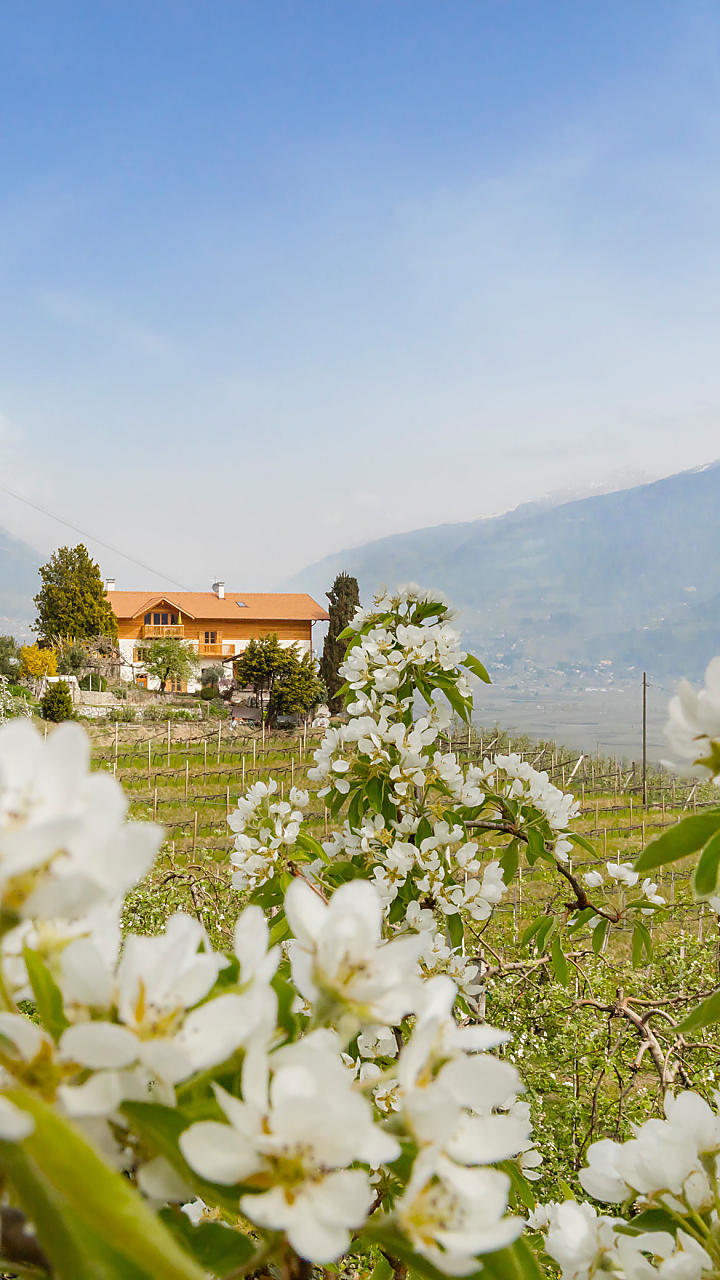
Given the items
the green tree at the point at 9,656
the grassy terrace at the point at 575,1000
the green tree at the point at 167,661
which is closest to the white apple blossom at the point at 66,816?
the grassy terrace at the point at 575,1000

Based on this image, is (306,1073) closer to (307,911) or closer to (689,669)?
(307,911)

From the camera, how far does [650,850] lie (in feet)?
1.87

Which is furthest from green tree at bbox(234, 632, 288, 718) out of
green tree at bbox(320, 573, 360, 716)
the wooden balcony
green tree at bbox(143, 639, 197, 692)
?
the wooden balcony

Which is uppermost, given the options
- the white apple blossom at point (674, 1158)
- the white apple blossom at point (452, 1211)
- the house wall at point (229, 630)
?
the house wall at point (229, 630)

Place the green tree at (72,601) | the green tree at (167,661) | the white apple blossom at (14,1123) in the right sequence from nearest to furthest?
the white apple blossom at (14,1123)
the green tree at (167,661)
the green tree at (72,601)

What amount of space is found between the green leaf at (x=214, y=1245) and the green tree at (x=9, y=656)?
863 inches

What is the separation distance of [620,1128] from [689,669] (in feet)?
340

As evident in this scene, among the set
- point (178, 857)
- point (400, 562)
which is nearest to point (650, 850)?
point (178, 857)

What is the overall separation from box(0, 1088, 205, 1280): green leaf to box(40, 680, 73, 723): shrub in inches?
694

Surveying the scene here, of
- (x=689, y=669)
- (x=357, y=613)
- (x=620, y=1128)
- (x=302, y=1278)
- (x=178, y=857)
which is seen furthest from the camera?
(x=689, y=669)

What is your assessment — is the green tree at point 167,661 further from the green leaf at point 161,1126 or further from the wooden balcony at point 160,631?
the green leaf at point 161,1126

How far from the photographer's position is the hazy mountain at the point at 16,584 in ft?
476

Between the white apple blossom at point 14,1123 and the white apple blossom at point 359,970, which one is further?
the white apple blossom at point 359,970

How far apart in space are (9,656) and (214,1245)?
24191 mm
